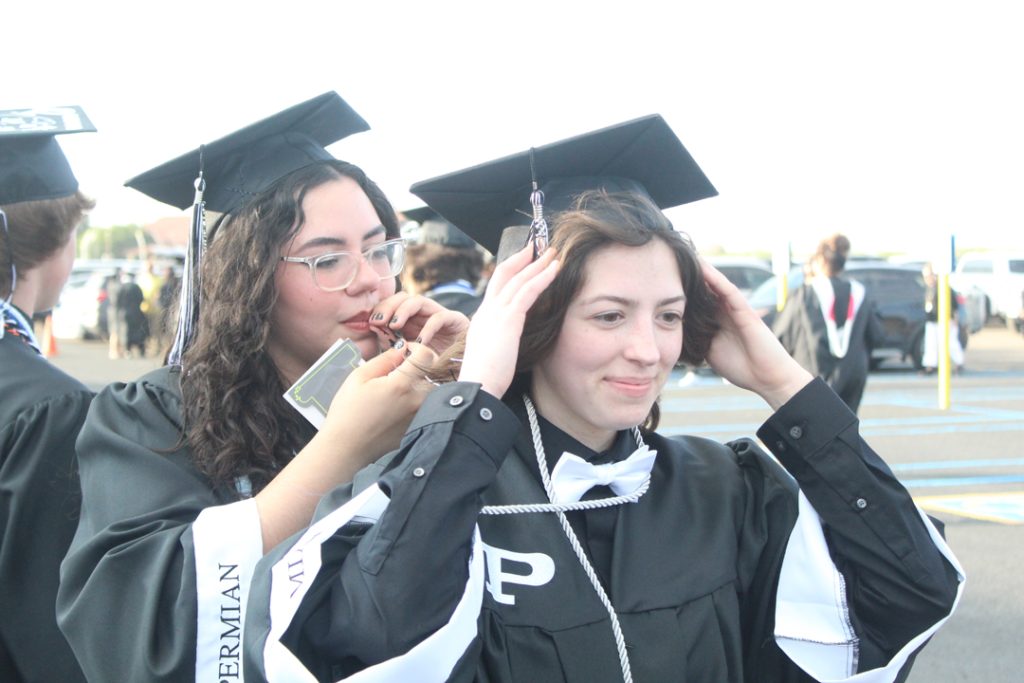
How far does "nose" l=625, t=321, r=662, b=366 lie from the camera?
2041 mm

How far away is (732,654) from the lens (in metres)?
2.08

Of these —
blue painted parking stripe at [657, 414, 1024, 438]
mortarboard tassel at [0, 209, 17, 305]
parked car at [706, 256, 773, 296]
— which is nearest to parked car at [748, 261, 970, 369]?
parked car at [706, 256, 773, 296]

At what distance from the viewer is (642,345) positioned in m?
2.05

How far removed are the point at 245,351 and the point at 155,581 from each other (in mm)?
666

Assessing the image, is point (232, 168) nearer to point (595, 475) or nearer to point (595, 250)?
point (595, 250)

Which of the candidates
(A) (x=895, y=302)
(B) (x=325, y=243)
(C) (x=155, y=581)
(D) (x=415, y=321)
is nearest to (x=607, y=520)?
(D) (x=415, y=321)

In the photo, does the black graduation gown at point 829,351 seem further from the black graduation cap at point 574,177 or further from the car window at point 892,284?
the car window at point 892,284

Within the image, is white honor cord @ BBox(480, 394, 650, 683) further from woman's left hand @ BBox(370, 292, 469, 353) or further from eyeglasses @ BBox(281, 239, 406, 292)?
eyeglasses @ BBox(281, 239, 406, 292)

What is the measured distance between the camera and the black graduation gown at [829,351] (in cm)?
887

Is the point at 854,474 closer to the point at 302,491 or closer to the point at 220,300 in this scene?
the point at 302,491

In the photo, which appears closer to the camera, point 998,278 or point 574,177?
point 574,177

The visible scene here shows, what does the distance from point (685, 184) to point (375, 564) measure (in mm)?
1140

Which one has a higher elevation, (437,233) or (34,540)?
(437,233)

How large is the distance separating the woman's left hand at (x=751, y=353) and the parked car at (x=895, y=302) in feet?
54.3
